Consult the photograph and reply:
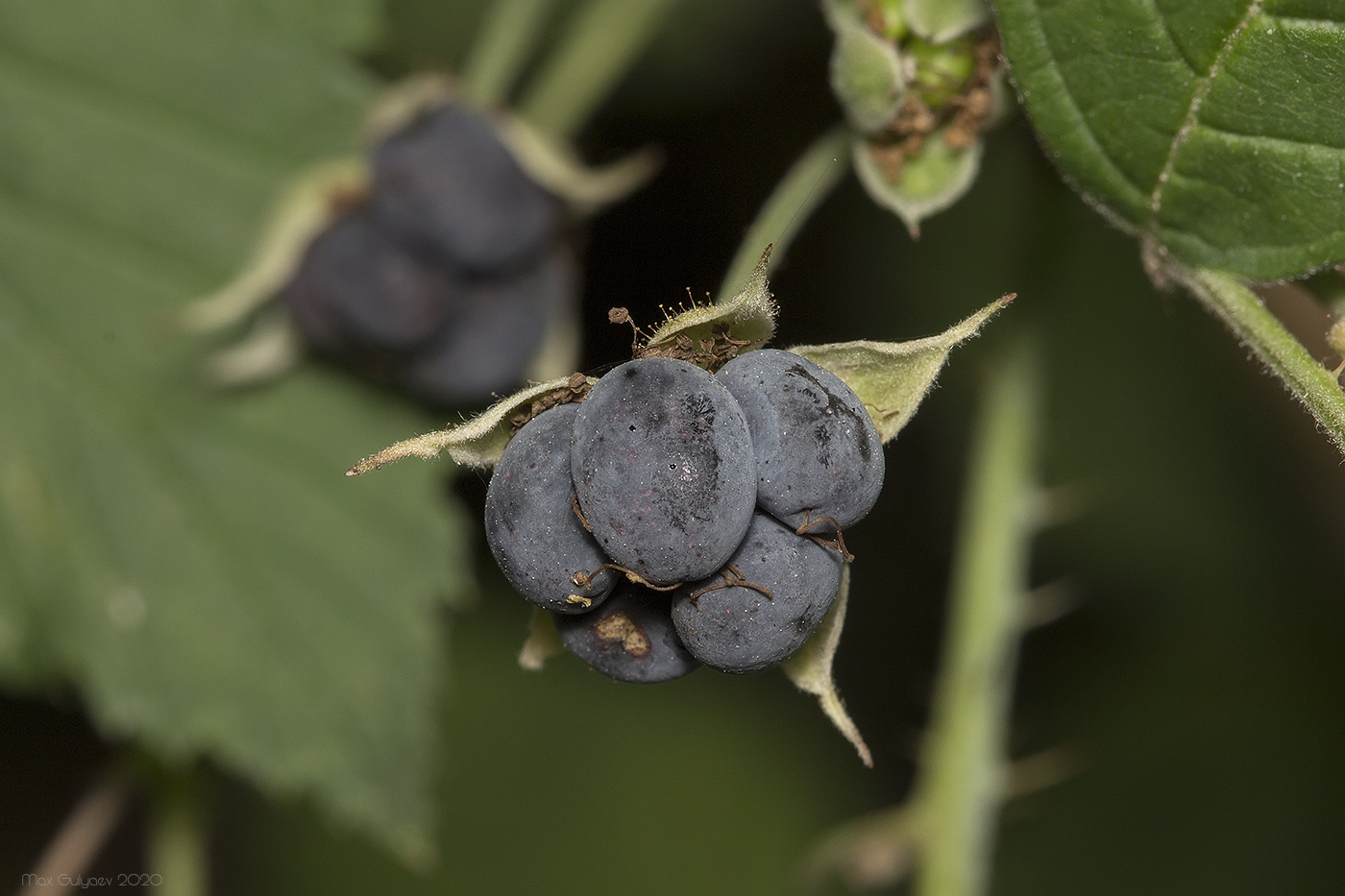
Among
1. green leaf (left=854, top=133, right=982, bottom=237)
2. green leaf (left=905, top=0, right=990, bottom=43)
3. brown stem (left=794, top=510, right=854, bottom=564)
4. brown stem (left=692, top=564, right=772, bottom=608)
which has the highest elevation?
green leaf (left=905, top=0, right=990, bottom=43)

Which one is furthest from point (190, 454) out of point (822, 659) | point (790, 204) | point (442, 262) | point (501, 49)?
point (822, 659)

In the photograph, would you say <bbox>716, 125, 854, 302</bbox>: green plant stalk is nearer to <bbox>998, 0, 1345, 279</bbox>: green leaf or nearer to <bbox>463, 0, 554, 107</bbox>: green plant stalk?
<bbox>998, 0, 1345, 279</bbox>: green leaf

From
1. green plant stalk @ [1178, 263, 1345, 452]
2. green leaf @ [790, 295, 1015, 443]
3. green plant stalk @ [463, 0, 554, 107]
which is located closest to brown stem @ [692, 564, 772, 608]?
green leaf @ [790, 295, 1015, 443]

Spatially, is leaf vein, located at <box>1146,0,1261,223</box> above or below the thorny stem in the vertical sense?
above

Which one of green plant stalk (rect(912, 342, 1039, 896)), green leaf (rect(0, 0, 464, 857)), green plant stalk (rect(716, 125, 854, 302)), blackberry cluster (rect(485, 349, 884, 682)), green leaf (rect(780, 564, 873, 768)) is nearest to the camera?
blackberry cluster (rect(485, 349, 884, 682))

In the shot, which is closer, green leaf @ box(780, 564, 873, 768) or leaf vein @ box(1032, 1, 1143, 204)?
green leaf @ box(780, 564, 873, 768)

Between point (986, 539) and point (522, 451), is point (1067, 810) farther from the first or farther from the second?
point (522, 451)

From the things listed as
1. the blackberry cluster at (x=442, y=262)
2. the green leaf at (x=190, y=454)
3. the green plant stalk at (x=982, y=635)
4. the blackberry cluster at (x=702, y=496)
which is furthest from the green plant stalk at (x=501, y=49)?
the blackberry cluster at (x=702, y=496)

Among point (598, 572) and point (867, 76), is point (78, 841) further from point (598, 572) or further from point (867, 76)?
point (867, 76)
